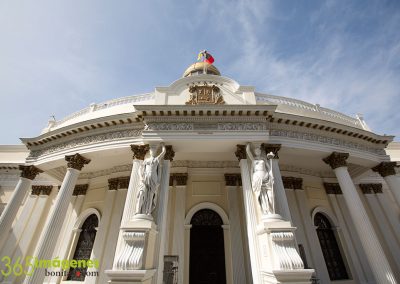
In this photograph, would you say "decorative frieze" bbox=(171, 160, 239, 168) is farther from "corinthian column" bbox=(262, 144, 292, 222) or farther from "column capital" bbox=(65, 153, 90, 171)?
"column capital" bbox=(65, 153, 90, 171)

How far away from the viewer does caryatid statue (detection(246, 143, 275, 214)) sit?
233 inches

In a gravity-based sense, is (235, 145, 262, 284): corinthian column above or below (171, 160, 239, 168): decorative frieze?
below

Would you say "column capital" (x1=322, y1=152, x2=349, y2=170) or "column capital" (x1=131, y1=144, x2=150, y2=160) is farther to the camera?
"column capital" (x1=322, y1=152, x2=349, y2=170)

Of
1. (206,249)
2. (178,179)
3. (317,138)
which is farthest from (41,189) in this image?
(317,138)

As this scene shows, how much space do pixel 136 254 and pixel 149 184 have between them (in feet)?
6.37

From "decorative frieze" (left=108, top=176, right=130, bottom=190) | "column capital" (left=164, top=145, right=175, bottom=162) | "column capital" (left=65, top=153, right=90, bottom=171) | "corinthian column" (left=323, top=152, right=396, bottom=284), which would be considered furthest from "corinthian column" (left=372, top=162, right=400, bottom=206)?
"column capital" (left=65, top=153, right=90, bottom=171)

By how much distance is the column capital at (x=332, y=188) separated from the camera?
34.1ft

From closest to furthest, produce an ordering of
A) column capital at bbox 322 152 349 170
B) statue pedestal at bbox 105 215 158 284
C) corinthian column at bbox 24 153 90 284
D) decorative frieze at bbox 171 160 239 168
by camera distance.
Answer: statue pedestal at bbox 105 215 158 284 < corinthian column at bbox 24 153 90 284 < column capital at bbox 322 152 349 170 < decorative frieze at bbox 171 160 239 168

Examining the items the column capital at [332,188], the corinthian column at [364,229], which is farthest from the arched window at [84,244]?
the column capital at [332,188]

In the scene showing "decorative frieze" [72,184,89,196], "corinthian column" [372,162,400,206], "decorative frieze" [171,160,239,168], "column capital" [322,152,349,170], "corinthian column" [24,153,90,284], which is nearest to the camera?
"corinthian column" [24,153,90,284]

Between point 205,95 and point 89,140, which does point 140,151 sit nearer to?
point 89,140

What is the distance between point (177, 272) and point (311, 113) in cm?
932

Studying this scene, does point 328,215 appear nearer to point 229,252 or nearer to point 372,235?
point 372,235

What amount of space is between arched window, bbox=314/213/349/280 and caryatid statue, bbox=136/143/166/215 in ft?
27.6
